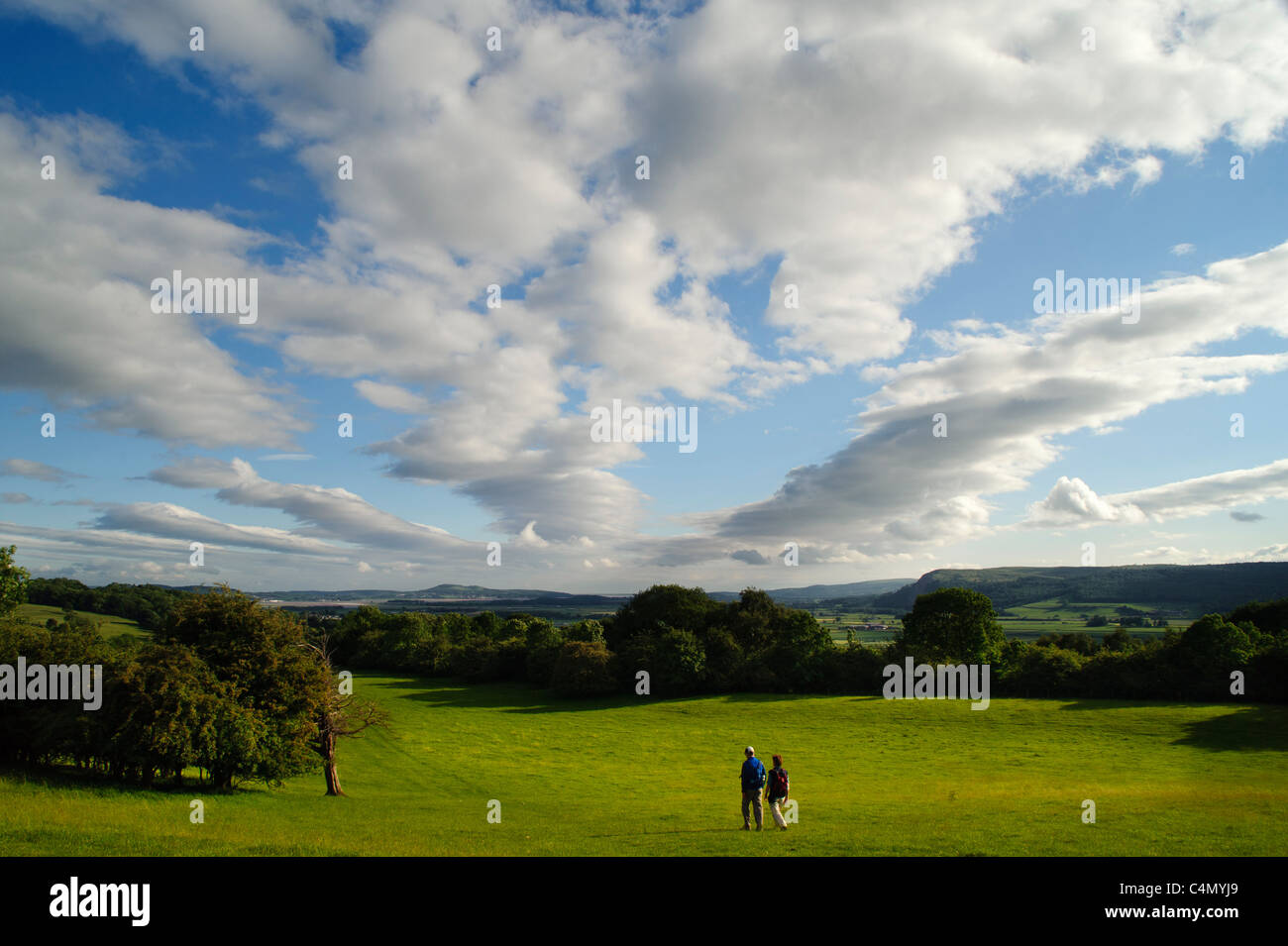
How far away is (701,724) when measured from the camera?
64562 mm

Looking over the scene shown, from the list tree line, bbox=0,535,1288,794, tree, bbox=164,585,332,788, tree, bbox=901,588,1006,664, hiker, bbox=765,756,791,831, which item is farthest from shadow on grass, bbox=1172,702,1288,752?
tree, bbox=164,585,332,788

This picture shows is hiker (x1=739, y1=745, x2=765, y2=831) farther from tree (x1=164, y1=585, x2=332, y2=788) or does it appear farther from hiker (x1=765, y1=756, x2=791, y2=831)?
tree (x1=164, y1=585, x2=332, y2=788)

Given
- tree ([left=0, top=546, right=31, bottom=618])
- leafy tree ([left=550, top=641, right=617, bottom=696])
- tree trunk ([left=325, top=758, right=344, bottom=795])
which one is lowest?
leafy tree ([left=550, top=641, right=617, bottom=696])

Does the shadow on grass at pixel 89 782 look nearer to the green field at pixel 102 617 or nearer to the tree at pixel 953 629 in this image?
the tree at pixel 953 629

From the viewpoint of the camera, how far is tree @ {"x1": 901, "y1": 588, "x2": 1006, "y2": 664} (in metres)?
74.7

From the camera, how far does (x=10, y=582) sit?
46.7m

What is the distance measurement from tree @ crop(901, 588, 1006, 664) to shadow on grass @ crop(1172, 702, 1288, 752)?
22.9m

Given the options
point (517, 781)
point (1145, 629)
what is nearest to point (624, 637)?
point (517, 781)

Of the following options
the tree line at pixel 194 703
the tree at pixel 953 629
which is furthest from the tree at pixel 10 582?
the tree at pixel 953 629

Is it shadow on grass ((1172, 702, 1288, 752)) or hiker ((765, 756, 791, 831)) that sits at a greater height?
hiker ((765, 756, 791, 831))

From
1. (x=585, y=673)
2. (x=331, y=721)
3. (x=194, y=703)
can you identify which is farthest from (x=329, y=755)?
(x=585, y=673)

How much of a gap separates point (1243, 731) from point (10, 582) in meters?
94.4
